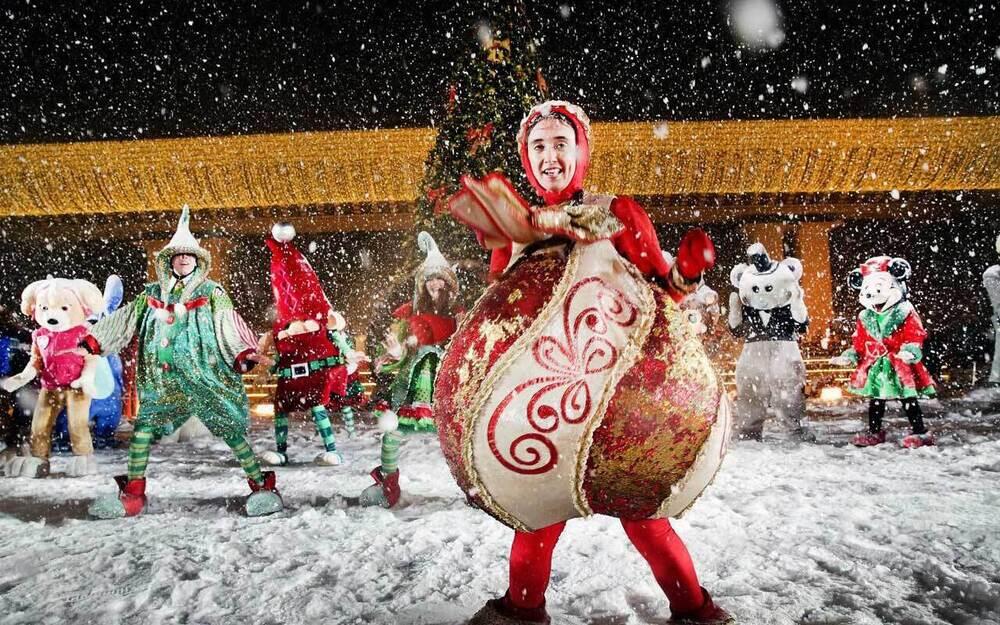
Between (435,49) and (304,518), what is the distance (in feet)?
22.0

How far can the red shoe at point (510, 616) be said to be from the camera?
5.03 ft

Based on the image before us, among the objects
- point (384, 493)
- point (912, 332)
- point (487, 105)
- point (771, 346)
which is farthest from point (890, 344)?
point (384, 493)

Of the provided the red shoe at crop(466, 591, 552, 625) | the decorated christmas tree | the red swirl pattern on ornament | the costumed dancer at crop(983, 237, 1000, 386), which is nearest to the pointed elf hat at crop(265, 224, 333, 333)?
the decorated christmas tree

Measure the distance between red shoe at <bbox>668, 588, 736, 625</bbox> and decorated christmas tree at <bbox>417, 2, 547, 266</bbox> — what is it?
3.61 metres

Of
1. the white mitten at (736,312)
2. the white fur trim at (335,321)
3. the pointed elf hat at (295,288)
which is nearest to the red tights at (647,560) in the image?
the white fur trim at (335,321)

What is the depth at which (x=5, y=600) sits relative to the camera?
1892 mm

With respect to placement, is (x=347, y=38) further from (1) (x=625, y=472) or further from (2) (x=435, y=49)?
(1) (x=625, y=472)

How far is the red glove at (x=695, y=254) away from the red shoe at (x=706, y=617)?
805 millimetres

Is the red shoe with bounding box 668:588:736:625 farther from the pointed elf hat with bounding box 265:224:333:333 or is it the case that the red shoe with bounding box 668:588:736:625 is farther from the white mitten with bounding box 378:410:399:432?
the pointed elf hat with bounding box 265:224:333:333

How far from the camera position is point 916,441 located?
4.28m

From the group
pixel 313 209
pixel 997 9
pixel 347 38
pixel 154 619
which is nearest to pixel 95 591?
pixel 154 619

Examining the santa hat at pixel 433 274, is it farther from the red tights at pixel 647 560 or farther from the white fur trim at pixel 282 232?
the red tights at pixel 647 560

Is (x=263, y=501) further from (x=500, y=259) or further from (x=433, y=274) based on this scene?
(x=500, y=259)

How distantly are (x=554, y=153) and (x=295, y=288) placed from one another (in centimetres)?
255
